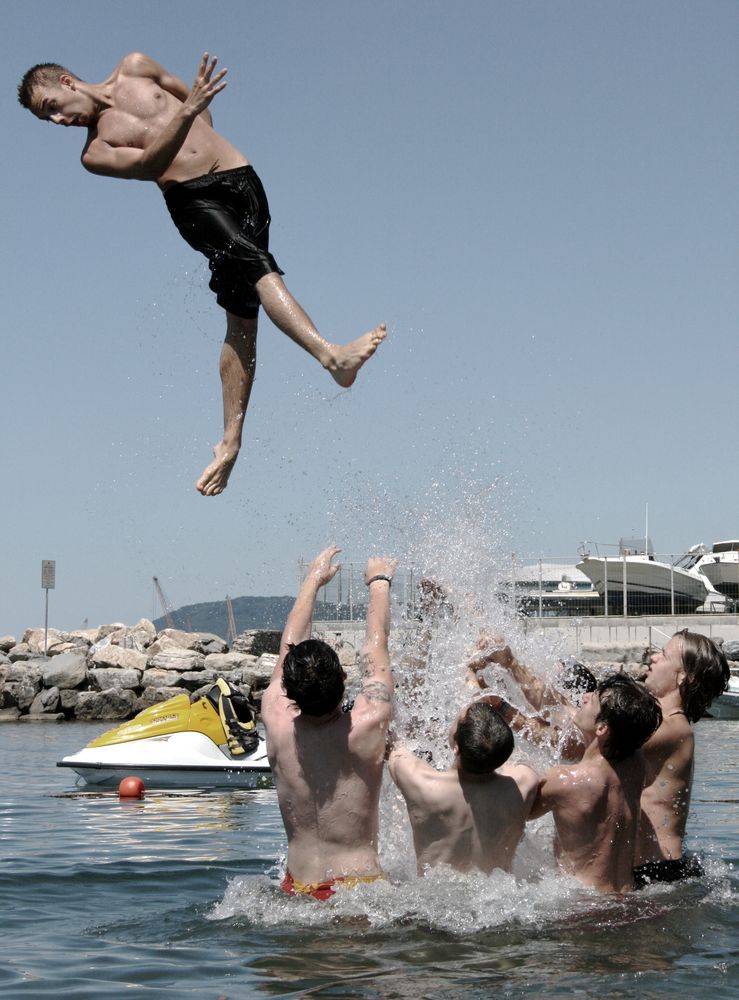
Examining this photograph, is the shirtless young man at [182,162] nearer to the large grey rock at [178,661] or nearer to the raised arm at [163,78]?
the raised arm at [163,78]

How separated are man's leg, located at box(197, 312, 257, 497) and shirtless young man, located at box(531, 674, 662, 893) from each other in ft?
7.90

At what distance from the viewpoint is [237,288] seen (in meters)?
7.14

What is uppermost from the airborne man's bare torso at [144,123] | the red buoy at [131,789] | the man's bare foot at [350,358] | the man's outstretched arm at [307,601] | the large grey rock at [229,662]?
the airborne man's bare torso at [144,123]

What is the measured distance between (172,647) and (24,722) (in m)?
6.38

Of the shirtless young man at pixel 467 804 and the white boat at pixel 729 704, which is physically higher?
the shirtless young man at pixel 467 804

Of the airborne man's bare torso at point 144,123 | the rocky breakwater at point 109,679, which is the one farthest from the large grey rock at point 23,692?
the airborne man's bare torso at point 144,123

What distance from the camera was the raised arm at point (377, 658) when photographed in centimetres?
669

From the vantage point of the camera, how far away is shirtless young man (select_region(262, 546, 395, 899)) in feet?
21.5

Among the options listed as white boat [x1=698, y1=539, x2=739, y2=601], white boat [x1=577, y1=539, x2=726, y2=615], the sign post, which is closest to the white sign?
the sign post

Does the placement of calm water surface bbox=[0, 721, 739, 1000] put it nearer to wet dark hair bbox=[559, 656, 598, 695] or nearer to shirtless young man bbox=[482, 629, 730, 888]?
shirtless young man bbox=[482, 629, 730, 888]

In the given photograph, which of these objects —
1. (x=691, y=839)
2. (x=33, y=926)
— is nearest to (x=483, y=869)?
(x=33, y=926)

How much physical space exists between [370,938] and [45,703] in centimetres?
2291

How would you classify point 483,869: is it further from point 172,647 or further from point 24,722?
point 172,647

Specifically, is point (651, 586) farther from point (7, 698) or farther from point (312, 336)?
point (312, 336)
